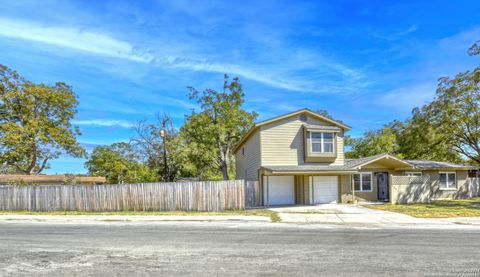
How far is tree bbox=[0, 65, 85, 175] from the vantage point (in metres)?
30.8

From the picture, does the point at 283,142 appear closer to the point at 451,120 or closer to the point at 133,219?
the point at 133,219

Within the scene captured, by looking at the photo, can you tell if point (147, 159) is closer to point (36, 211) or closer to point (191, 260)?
point (36, 211)

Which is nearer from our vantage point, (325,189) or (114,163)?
(325,189)

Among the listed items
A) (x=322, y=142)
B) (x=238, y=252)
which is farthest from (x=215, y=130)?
(x=238, y=252)

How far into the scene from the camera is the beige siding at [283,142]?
2139 centimetres

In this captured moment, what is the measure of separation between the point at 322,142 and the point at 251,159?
5.26 metres

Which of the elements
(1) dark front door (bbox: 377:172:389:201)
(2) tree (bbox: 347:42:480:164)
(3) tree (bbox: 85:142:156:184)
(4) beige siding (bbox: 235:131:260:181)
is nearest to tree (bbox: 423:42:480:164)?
(2) tree (bbox: 347:42:480:164)

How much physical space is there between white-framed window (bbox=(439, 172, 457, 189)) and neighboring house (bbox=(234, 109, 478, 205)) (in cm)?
391

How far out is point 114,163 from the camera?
44625 mm

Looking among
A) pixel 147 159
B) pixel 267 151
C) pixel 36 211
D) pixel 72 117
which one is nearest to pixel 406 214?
pixel 267 151

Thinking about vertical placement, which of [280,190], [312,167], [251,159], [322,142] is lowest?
[280,190]

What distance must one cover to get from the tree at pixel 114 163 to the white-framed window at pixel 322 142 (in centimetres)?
2534

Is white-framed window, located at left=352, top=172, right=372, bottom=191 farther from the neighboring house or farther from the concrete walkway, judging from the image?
the concrete walkway

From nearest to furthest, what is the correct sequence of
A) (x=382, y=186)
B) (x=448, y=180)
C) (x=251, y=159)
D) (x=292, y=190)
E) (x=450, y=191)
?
(x=292, y=190), (x=251, y=159), (x=382, y=186), (x=450, y=191), (x=448, y=180)
